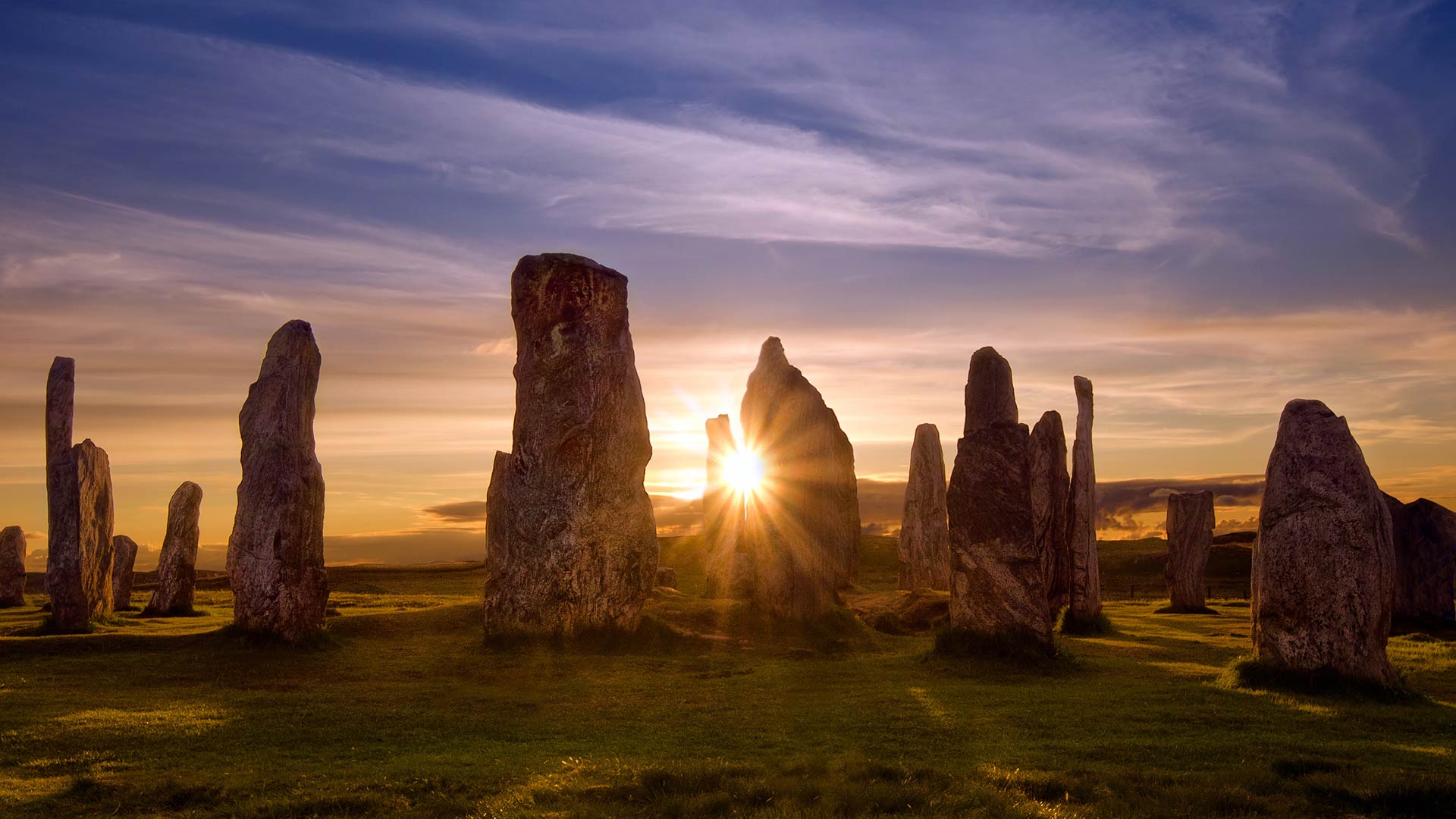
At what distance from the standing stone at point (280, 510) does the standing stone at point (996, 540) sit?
44.7ft

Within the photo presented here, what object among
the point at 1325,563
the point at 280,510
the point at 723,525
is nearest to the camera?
the point at 1325,563

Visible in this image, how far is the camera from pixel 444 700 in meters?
16.9

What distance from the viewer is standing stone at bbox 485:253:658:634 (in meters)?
22.5

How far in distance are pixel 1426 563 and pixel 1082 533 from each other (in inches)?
363

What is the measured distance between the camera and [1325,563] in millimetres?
15758

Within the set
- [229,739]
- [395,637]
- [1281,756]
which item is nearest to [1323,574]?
[1281,756]

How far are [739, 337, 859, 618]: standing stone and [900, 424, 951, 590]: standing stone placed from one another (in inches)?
314

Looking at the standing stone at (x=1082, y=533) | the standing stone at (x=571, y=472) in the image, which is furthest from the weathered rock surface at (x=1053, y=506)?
the standing stone at (x=571, y=472)

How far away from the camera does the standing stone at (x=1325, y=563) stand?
15.6m

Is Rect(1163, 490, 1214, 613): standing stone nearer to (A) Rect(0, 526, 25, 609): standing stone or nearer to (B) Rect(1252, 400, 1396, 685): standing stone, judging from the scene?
(B) Rect(1252, 400, 1396, 685): standing stone

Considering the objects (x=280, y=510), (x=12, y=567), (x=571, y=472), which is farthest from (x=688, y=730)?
(x=12, y=567)

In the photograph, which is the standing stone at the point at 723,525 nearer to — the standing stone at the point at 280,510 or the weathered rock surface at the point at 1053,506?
the weathered rock surface at the point at 1053,506

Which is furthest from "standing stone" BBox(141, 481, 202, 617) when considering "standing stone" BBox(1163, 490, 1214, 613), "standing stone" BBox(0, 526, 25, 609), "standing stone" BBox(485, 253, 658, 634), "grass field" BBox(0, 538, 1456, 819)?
"standing stone" BBox(1163, 490, 1214, 613)

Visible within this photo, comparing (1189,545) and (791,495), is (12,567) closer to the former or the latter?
(791,495)
